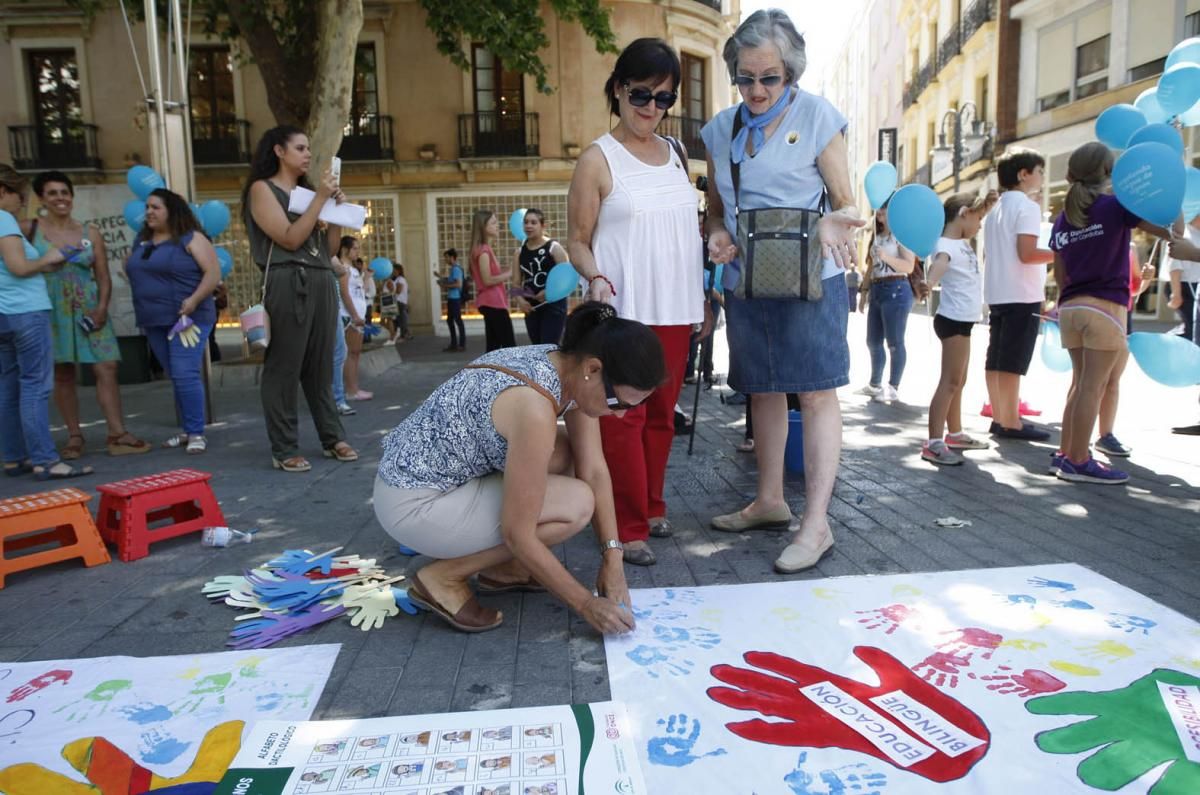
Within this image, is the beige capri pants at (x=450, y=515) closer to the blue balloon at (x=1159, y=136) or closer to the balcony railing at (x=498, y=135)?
the blue balloon at (x=1159, y=136)

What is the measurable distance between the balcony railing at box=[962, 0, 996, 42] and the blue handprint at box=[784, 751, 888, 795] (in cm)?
2325

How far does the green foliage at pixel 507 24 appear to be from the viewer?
12.0 meters

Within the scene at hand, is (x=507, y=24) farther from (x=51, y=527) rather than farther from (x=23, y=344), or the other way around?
(x=51, y=527)

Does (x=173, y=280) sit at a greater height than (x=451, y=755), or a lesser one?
greater

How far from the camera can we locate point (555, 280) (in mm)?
6309

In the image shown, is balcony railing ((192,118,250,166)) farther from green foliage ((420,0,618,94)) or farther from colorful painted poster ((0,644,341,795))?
colorful painted poster ((0,644,341,795))

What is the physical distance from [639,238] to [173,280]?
3581 mm

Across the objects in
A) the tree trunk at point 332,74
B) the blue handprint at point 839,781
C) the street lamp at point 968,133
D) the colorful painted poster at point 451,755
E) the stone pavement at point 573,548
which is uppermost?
the street lamp at point 968,133

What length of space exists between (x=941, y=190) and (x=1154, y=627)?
89.2 feet

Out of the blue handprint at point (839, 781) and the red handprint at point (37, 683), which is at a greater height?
the red handprint at point (37, 683)

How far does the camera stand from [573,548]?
3424 mm

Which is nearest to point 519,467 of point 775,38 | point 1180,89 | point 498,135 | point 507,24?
point 775,38

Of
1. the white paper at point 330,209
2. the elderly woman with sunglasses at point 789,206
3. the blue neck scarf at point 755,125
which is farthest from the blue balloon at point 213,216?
the blue neck scarf at point 755,125

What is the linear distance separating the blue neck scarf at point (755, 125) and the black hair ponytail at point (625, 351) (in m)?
1.20
